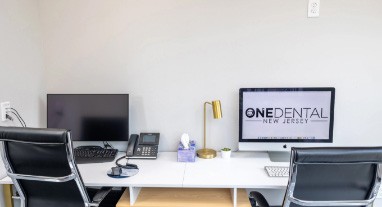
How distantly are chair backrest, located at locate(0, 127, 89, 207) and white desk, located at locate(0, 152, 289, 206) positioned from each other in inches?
5.8

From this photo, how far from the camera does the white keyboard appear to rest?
6.24 ft

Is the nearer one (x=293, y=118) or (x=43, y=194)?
(x=43, y=194)

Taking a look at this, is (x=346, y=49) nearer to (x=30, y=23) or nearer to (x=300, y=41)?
(x=300, y=41)

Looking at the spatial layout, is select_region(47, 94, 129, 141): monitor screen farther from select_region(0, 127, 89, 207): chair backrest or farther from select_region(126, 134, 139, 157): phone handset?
select_region(0, 127, 89, 207): chair backrest

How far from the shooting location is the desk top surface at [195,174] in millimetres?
1814

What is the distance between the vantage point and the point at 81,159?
2195 millimetres

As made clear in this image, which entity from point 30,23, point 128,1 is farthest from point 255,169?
point 30,23

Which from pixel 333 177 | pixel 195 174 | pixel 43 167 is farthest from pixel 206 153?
pixel 43 167

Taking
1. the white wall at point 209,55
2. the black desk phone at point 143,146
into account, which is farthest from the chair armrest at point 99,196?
the white wall at point 209,55

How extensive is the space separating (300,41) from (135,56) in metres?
1.27

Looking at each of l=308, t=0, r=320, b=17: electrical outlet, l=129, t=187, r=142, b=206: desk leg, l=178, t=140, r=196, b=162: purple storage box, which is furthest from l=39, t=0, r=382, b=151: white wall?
l=129, t=187, r=142, b=206: desk leg

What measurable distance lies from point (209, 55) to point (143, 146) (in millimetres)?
865

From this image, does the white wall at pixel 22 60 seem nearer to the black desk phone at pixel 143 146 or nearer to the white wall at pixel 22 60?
the white wall at pixel 22 60

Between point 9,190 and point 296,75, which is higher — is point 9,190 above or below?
below
